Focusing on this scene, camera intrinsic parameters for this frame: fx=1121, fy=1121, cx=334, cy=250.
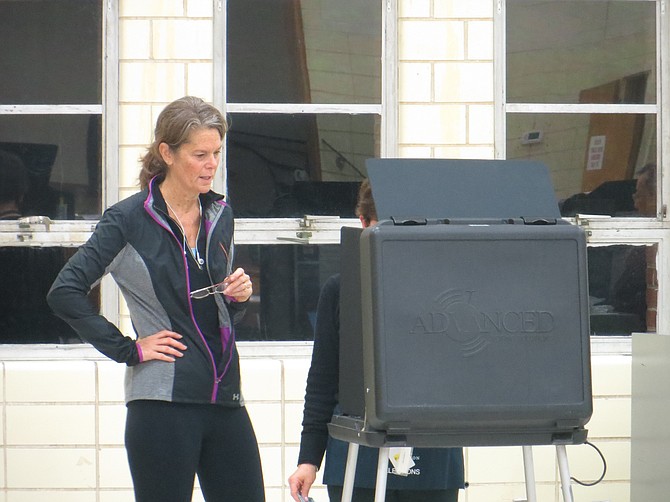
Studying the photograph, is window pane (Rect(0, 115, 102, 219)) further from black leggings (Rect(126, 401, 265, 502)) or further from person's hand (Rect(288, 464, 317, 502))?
person's hand (Rect(288, 464, 317, 502))

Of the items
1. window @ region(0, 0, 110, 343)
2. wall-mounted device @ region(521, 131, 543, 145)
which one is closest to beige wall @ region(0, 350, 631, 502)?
window @ region(0, 0, 110, 343)

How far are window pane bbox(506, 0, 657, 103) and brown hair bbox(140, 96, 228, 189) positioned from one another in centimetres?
234

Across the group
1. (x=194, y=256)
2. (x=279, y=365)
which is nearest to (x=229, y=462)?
(x=194, y=256)

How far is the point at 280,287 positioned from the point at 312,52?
3.37ft

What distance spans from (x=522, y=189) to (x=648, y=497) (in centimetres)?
227

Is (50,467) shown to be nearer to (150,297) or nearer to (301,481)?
(150,297)

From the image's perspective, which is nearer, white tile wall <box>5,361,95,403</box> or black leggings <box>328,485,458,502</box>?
black leggings <box>328,485,458,502</box>

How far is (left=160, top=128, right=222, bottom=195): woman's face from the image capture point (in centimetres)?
285

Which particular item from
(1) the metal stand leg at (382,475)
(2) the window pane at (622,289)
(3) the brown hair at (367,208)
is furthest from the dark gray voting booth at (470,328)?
(2) the window pane at (622,289)

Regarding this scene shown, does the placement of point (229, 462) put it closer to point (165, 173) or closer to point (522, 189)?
point (165, 173)

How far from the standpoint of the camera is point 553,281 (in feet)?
7.27

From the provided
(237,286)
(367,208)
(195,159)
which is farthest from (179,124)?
(367,208)

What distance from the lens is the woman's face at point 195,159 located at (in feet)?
9.36

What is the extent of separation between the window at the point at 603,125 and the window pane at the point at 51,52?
1801 mm
